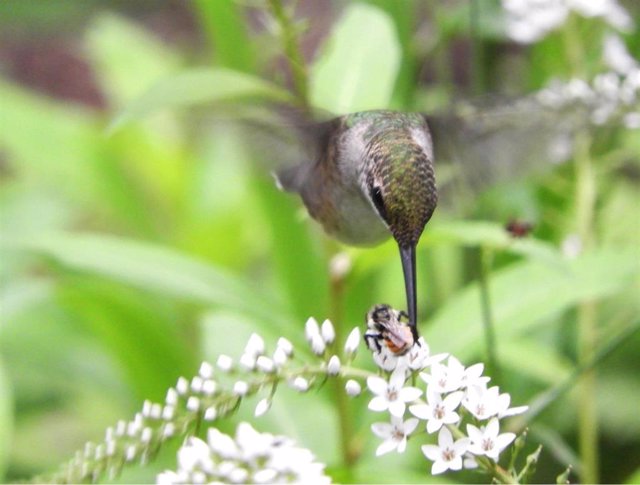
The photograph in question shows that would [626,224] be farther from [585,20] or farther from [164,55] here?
[164,55]

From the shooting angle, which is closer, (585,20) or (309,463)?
(309,463)

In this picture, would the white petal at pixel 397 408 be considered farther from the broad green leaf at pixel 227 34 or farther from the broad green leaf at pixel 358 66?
the broad green leaf at pixel 227 34

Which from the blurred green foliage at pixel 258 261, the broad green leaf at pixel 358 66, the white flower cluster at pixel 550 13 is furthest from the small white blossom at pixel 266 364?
the white flower cluster at pixel 550 13

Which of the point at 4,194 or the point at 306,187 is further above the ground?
the point at 4,194

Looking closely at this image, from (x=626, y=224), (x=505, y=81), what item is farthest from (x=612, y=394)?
(x=505, y=81)

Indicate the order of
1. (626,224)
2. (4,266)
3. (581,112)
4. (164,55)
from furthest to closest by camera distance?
(164,55) → (4,266) → (626,224) → (581,112)

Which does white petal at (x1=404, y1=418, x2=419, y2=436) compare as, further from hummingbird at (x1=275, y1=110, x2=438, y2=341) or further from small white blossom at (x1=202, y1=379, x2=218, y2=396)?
small white blossom at (x1=202, y1=379, x2=218, y2=396)

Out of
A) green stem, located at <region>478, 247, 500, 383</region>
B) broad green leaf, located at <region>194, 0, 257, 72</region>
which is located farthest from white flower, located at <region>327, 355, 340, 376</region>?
broad green leaf, located at <region>194, 0, 257, 72</region>

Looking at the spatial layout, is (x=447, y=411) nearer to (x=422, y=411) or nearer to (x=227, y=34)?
(x=422, y=411)
